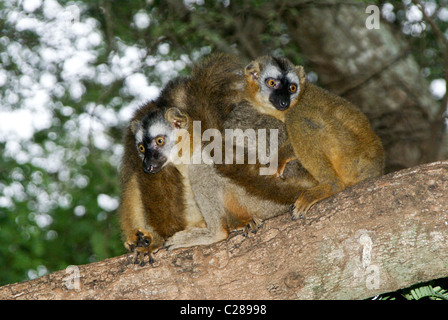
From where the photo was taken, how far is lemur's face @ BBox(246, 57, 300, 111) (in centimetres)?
498

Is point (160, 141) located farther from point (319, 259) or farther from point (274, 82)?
point (319, 259)

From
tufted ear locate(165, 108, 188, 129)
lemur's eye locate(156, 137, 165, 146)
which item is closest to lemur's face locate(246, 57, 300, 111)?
tufted ear locate(165, 108, 188, 129)

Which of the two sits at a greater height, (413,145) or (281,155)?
(413,145)

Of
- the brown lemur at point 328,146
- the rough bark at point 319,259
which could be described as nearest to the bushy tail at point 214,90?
the brown lemur at point 328,146

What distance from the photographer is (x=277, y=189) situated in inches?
188

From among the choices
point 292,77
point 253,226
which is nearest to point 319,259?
point 253,226

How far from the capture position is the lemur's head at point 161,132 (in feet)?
16.3

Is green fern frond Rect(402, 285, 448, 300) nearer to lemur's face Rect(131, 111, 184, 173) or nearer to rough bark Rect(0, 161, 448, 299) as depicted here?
rough bark Rect(0, 161, 448, 299)

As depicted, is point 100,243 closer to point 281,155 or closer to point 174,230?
point 174,230

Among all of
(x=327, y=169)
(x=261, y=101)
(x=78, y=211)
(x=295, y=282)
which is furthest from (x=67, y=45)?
(x=295, y=282)

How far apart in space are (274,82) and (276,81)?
0.02 m

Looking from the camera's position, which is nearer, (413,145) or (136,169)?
(136,169)

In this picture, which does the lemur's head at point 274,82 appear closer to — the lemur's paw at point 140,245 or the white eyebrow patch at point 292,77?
the white eyebrow patch at point 292,77

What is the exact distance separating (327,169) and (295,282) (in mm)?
1063
